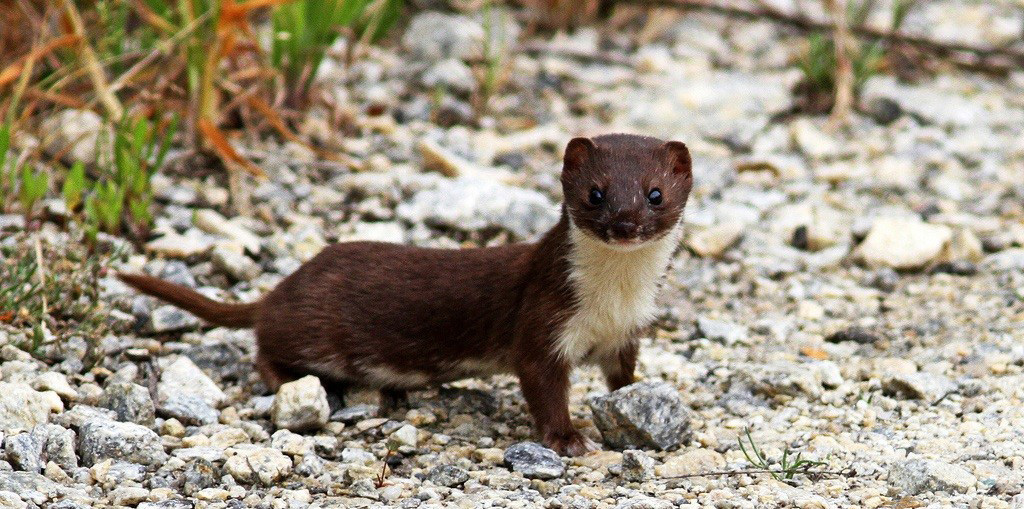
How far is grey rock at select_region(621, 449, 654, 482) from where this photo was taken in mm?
4059

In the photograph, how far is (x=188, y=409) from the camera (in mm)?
4398

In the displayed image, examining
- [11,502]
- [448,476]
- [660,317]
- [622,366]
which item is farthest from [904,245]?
[11,502]

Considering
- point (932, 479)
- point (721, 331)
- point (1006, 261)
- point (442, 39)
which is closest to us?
point (932, 479)

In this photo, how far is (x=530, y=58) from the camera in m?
8.34

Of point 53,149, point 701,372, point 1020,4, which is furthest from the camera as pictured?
point 1020,4

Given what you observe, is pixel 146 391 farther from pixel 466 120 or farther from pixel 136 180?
pixel 466 120

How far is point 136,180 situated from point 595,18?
407cm

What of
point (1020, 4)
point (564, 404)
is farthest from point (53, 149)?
point (1020, 4)

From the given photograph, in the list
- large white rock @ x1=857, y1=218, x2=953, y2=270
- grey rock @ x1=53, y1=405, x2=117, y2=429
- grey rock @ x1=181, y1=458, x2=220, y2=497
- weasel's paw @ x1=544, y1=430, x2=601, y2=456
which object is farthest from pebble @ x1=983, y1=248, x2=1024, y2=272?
grey rock @ x1=53, y1=405, x2=117, y2=429

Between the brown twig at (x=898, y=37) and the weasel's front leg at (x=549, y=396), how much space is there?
177 inches

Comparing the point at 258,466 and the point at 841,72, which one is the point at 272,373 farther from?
the point at 841,72

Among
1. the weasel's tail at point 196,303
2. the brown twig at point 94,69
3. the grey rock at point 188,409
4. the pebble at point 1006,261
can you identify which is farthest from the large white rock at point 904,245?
the brown twig at point 94,69

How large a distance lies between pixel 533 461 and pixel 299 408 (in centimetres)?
78

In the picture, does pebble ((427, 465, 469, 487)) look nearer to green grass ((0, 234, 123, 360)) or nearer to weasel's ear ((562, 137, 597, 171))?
weasel's ear ((562, 137, 597, 171))
